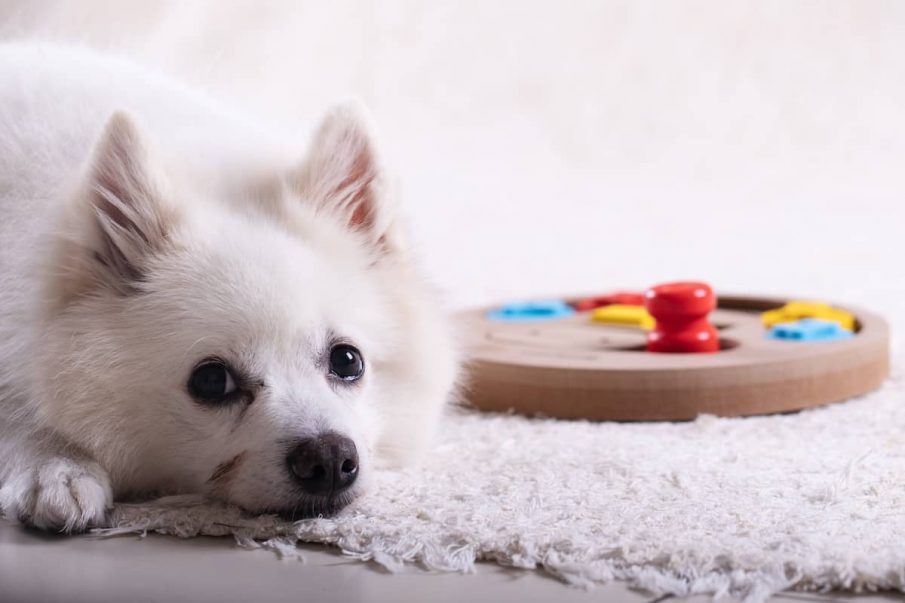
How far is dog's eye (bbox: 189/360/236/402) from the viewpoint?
6.48 ft

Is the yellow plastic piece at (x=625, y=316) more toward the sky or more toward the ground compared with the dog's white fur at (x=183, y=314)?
more toward the ground

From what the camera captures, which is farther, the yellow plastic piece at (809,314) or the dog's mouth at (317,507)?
the yellow plastic piece at (809,314)

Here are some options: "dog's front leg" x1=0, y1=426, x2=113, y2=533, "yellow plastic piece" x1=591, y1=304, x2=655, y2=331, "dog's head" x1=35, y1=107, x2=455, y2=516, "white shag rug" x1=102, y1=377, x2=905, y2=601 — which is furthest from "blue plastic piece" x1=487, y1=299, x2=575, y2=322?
"dog's front leg" x1=0, y1=426, x2=113, y2=533

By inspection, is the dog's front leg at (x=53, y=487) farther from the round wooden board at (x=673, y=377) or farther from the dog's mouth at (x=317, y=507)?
the round wooden board at (x=673, y=377)

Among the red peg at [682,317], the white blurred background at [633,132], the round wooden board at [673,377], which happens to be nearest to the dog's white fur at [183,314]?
the round wooden board at [673,377]

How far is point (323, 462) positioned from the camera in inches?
74.5

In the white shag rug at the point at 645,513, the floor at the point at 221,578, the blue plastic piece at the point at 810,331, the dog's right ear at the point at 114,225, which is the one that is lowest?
the floor at the point at 221,578

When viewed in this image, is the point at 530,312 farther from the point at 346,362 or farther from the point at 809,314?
the point at 346,362

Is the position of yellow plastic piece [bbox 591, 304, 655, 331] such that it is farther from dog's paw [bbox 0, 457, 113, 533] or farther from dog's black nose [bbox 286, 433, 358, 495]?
dog's paw [bbox 0, 457, 113, 533]

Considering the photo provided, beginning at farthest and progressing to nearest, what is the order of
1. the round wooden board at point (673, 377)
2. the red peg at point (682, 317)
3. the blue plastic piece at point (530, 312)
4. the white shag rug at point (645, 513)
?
the blue plastic piece at point (530, 312), the red peg at point (682, 317), the round wooden board at point (673, 377), the white shag rug at point (645, 513)

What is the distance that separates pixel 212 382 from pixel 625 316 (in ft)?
5.74

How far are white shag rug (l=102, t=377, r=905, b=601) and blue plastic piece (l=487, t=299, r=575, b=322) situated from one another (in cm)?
100

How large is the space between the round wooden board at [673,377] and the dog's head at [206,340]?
0.77 m

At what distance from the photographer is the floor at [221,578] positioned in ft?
5.49
